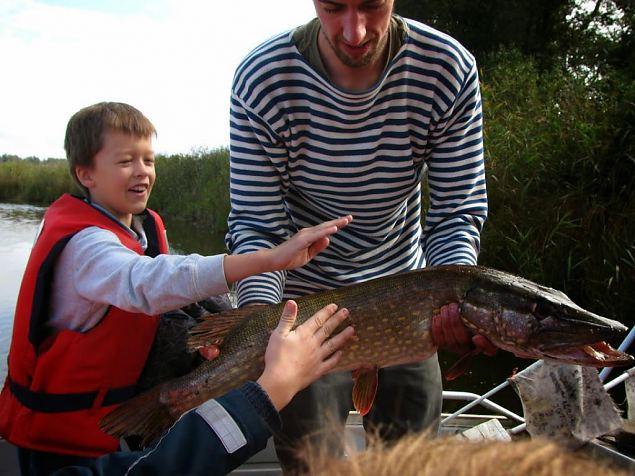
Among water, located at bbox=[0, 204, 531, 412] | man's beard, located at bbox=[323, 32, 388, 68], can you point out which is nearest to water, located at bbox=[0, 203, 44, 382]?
water, located at bbox=[0, 204, 531, 412]

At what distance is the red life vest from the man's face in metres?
0.97

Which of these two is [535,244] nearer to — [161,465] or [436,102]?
[436,102]

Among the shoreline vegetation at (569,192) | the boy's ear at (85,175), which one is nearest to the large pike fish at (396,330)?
the boy's ear at (85,175)

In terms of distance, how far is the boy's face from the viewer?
7.30ft

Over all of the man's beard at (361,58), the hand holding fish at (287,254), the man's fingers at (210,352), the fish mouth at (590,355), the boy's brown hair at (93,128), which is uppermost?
the man's beard at (361,58)

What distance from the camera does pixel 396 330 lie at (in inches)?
79.8

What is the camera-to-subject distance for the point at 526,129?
23.2 feet

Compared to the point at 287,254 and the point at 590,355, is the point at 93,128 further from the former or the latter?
the point at 590,355

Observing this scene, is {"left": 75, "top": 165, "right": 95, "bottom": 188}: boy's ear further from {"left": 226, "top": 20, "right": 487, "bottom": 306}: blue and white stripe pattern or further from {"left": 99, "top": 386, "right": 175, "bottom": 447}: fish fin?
{"left": 99, "top": 386, "right": 175, "bottom": 447}: fish fin

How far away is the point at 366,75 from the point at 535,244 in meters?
4.14

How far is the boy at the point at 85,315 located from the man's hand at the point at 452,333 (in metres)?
0.45

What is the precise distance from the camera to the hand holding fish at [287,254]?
181cm

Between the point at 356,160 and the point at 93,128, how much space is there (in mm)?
912

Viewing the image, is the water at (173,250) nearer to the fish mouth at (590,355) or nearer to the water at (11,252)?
the water at (11,252)
